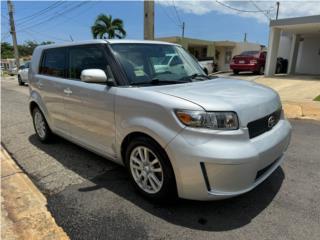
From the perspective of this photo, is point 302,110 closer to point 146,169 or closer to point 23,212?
point 146,169

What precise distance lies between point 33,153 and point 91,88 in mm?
2152

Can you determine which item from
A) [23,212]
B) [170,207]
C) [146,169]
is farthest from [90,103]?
[170,207]

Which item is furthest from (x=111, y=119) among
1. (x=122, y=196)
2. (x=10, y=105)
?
(x=10, y=105)

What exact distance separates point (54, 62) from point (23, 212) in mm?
2607

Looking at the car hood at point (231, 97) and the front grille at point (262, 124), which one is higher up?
the car hood at point (231, 97)

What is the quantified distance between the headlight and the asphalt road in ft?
3.24

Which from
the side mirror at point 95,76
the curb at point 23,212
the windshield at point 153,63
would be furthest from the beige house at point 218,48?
the curb at point 23,212

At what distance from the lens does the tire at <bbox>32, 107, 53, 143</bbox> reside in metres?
5.25

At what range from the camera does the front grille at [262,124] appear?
2730 mm

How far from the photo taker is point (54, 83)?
14.9ft

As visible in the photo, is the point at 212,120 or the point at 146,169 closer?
the point at 212,120

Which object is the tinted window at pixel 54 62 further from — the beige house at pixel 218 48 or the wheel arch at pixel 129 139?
the beige house at pixel 218 48

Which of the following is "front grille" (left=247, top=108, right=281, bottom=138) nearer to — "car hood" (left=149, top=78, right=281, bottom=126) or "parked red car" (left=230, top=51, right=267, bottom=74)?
"car hood" (left=149, top=78, right=281, bottom=126)

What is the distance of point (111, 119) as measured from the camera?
3.38 m
